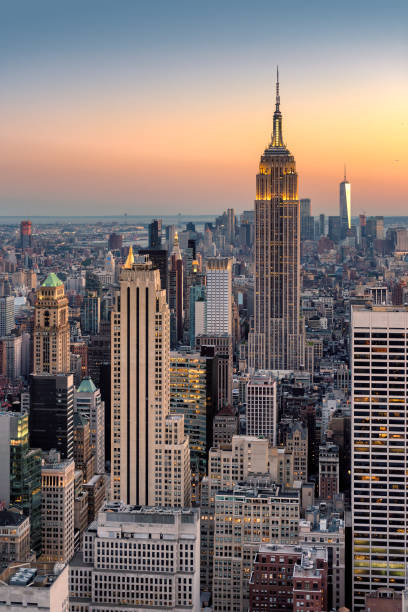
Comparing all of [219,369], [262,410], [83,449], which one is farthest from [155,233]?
[83,449]

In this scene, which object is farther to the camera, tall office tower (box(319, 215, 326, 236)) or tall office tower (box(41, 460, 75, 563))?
tall office tower (box(319, 215, 326, 236))

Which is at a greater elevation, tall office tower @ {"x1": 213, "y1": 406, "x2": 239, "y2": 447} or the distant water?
the distant water

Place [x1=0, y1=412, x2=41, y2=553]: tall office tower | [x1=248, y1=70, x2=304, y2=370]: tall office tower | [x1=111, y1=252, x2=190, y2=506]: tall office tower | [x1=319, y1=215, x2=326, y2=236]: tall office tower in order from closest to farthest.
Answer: [x1=111, y1=252, x2=190, y2=506]: tall office tower
[x1=0, y1=412, x2=41, y2=553]: tall office tower
[x1=319, y1=215, x2=326, y2=236]: tall office tower
[x1=248, y1=70, x2=304, y2=370]: tall office tower

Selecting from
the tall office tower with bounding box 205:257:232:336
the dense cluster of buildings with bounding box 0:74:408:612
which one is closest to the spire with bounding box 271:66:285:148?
the dense cluster of buildings with bounding box 0:74:408:612

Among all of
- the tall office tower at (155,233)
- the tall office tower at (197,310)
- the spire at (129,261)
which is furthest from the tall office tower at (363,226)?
the spire at (129,261)

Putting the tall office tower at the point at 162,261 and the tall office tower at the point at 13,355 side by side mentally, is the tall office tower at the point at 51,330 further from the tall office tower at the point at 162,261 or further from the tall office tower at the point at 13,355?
the tall office tower at the point at 162,261

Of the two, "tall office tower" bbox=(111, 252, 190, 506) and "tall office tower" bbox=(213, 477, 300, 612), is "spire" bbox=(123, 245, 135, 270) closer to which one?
"tall office tower" bbox=(111, 252, 190, 506)

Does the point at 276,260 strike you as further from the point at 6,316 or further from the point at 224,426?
the point at 224,426
